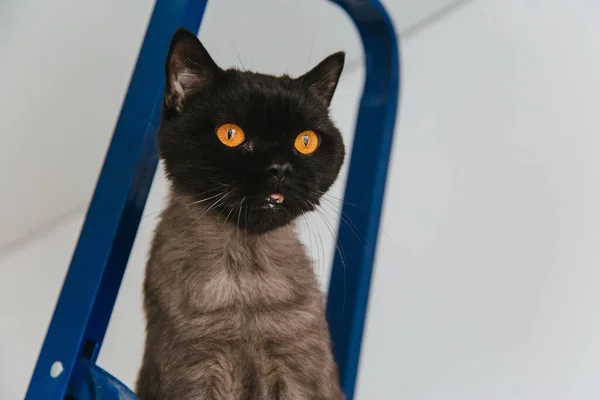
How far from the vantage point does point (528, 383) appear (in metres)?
1.02

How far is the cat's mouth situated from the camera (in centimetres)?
52

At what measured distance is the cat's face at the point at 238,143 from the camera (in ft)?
1.72

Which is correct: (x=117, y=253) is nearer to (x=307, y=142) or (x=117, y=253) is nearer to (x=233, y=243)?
(x=233, y=243)

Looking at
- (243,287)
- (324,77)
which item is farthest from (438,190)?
(243,287)

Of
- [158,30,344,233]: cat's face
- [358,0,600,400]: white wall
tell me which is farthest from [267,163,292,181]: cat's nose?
[358,0,600,400]: white wall

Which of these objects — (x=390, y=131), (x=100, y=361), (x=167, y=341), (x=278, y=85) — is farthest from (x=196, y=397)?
(x=100, y=361)

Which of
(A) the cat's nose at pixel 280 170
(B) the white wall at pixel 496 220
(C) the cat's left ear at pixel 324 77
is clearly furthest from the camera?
(B) the white wall at pixel 496 220

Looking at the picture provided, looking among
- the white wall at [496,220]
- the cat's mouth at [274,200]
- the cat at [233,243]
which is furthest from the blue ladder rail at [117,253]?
the white wall at [496,220]

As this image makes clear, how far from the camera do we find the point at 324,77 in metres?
0.65

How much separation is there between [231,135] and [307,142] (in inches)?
3.3

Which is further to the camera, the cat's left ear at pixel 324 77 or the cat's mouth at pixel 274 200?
the cat's left ear at pixel 324 77

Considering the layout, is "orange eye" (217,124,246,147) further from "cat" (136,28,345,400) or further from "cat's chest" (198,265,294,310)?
"cat's chest" (198,265,294,310)

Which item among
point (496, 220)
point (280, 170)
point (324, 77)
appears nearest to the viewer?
point (280, 170)

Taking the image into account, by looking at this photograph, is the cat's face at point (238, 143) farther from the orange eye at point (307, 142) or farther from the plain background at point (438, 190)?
the plain background at point (438, 190)
